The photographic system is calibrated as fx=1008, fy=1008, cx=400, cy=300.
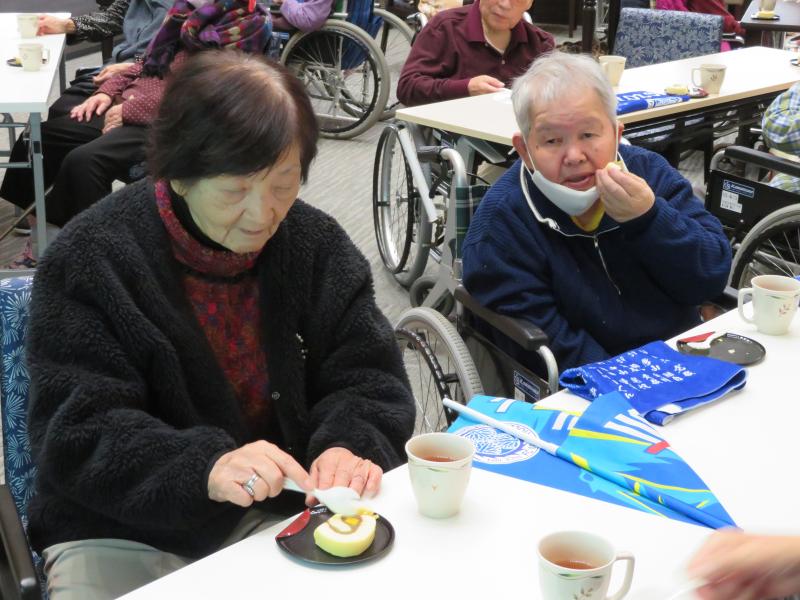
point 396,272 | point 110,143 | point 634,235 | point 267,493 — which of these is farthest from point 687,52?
point 267,493

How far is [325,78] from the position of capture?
5.58 metres

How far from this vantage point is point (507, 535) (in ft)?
3.72

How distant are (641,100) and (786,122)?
482mm

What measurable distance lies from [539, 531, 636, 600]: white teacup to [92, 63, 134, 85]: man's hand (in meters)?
3.05

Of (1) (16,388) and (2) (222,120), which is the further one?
(1) (16,388)

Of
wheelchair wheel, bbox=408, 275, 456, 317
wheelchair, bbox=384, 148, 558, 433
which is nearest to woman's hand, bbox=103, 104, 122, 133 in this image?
wheelchair wheel, bbox=408, 275, 456, 317

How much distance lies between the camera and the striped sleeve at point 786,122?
2721 millimetres

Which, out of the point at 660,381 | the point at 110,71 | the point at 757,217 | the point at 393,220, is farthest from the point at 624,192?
the point at 110,71

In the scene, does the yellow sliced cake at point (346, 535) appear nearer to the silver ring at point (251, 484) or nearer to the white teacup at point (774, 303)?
the silver ring at point (251, 484)

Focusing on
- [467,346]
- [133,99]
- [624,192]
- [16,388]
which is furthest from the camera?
[133,99]

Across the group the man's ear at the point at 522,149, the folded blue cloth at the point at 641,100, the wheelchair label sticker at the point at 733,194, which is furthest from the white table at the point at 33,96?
the wheelchair label sticker at the point at 733,194

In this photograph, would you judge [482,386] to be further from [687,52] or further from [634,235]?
[687,52]

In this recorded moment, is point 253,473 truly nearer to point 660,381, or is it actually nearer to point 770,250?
point 660,381

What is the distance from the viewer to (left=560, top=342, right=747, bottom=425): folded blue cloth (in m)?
1.43
